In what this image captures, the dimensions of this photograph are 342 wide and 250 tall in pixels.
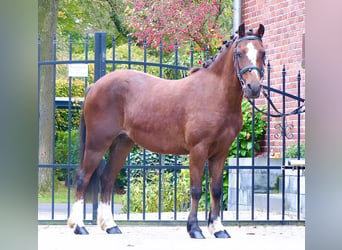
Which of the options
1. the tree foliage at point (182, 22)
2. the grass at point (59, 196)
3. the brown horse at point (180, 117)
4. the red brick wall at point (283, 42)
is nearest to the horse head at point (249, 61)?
the brown horse at point (180, 117)

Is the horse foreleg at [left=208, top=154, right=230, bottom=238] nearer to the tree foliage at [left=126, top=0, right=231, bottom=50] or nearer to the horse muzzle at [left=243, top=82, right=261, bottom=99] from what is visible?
the horse muzzle at [left=243, top=82, right=261, bottom=99]

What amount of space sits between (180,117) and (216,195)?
2.74 feet

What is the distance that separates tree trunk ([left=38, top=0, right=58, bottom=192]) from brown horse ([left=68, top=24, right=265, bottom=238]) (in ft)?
14.6

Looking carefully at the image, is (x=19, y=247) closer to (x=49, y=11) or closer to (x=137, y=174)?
(x=137, y=174)

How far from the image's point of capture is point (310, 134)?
43.4 inches

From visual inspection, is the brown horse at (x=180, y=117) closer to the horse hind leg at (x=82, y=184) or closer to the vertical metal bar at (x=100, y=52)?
the horse hind leg at (x=82, y=184)

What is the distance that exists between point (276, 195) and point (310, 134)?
291 inches

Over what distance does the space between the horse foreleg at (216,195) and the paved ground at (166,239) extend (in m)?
0.09

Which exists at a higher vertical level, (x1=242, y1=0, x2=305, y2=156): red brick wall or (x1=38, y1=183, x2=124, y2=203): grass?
(x1=242, y1=0, x2=305, y2=156): red brick wall

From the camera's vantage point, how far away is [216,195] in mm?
6125

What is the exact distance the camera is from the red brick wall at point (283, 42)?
9.05 meters

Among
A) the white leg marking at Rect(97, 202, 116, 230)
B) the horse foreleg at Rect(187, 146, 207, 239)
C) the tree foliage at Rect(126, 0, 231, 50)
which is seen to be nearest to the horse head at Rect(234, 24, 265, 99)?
the horse foreleg at Rect(187, 146, 207, 239)

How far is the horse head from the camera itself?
5336 millimetres

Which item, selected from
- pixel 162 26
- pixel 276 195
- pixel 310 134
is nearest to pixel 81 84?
pixel 162 26
